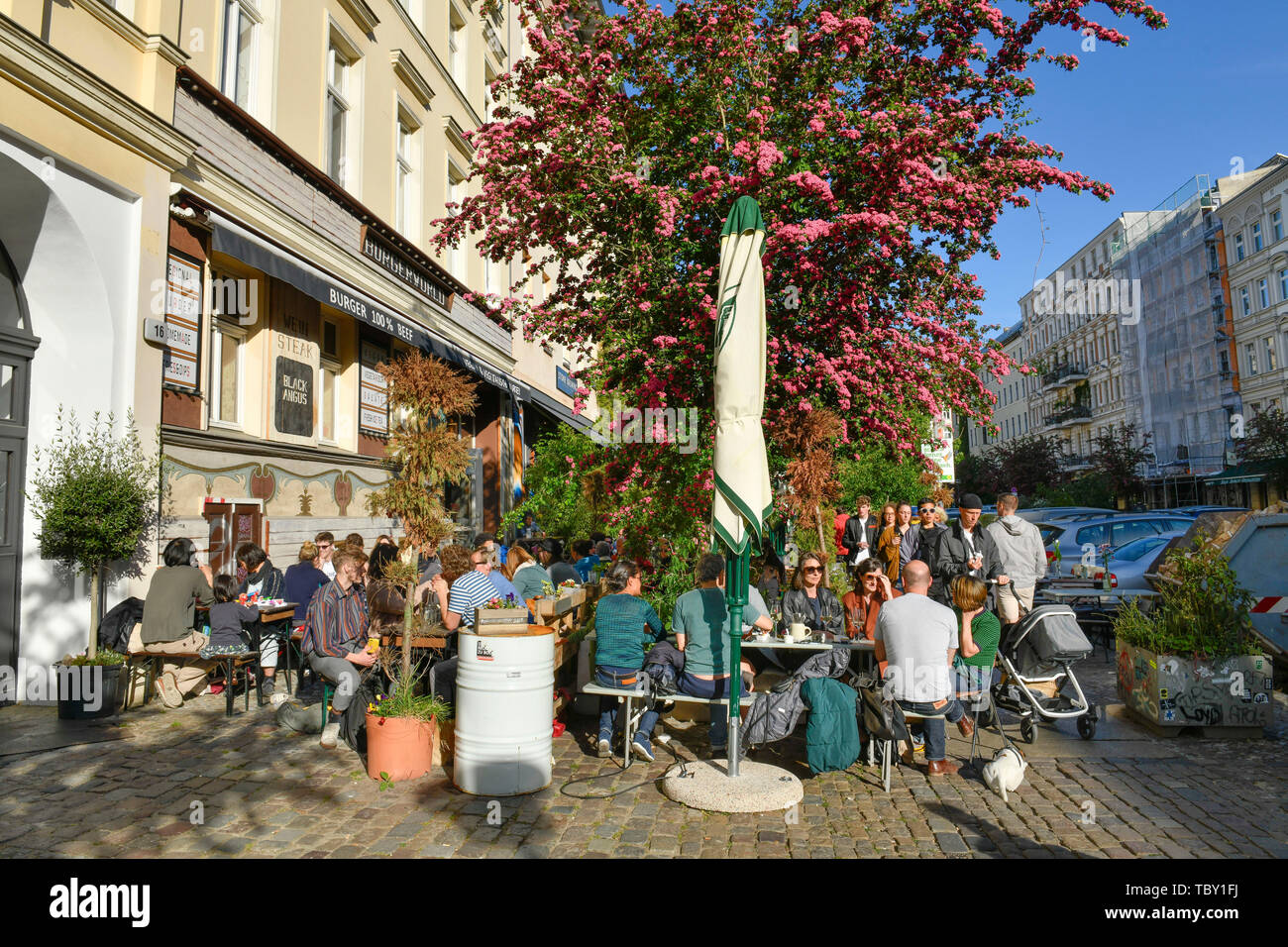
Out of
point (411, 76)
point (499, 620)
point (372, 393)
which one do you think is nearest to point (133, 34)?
point (372, 393)

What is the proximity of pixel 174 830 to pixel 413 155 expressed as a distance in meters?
13.8

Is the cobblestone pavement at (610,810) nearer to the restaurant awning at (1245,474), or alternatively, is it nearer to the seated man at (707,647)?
the seated man at (707,647)

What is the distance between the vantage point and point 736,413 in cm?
498

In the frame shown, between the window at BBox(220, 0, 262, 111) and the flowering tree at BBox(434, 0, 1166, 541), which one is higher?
the window at BBox(220, 0, 262, 111)

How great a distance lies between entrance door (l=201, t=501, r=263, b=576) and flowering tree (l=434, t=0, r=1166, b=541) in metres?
4.41

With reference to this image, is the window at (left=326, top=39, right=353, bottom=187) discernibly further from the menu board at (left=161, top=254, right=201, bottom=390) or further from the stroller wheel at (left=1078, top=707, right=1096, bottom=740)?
the stroller wheel at (left=1078, top=707, right=1096, bottom=740)

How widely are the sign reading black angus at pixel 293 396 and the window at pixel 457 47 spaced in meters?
9.38

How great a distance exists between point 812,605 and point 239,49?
32.1 feet

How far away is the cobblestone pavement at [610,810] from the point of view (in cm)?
425

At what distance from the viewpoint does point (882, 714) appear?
5.30 meters

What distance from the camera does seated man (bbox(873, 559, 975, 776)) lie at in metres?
5.31

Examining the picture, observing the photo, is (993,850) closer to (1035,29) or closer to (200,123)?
(1035,29)

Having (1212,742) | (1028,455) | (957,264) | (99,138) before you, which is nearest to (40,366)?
(99,138)

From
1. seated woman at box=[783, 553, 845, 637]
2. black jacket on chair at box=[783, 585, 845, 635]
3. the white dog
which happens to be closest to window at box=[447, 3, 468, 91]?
seated woman at box=[783, 553, 845, 637]
